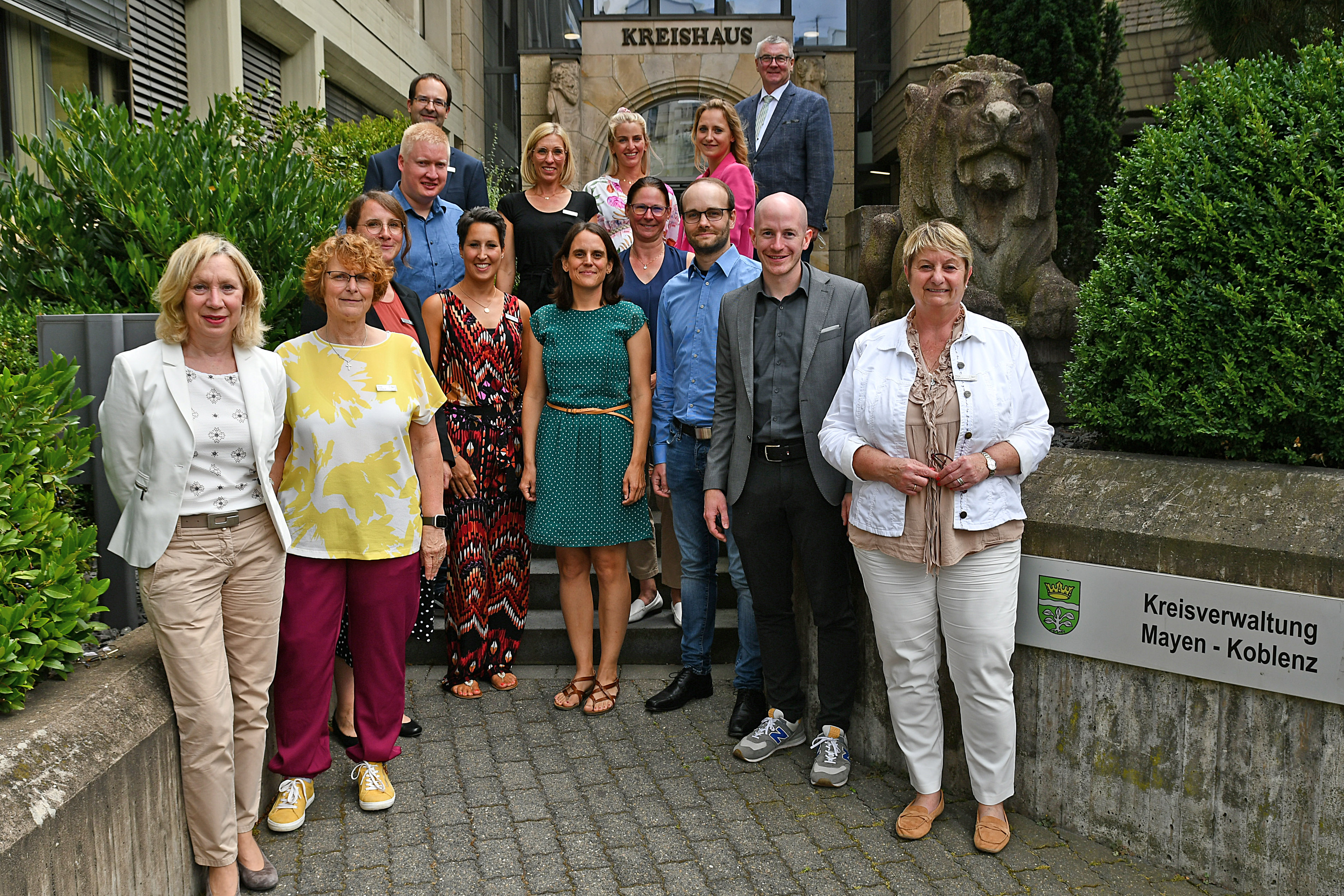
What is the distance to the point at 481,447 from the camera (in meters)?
4.40

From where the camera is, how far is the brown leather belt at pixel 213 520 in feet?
9.82

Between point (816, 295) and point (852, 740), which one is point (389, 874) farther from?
point (816, 295)

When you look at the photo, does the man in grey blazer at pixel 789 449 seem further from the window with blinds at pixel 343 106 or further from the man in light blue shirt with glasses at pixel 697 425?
the window with blinds at pixel 343 106

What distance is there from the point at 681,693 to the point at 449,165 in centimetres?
283

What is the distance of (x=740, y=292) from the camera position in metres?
3.99

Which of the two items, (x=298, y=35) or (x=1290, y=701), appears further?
(x=298, y=35)

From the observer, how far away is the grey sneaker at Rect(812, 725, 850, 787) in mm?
3838

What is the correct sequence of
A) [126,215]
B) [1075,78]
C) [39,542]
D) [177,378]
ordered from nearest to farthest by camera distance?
1. [39,542]
2. [177,378]
3. [126,215]
4. [1075,78]

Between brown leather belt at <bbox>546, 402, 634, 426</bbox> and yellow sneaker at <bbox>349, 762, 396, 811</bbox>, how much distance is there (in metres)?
1.61

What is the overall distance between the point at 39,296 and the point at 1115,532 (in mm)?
4267

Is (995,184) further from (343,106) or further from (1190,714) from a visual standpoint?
(343,106)

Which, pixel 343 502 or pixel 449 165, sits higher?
pixel 449 165

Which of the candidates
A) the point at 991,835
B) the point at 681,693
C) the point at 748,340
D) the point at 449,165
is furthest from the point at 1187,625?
the point at 449,165

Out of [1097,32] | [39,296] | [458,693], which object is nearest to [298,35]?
[1097,32]
